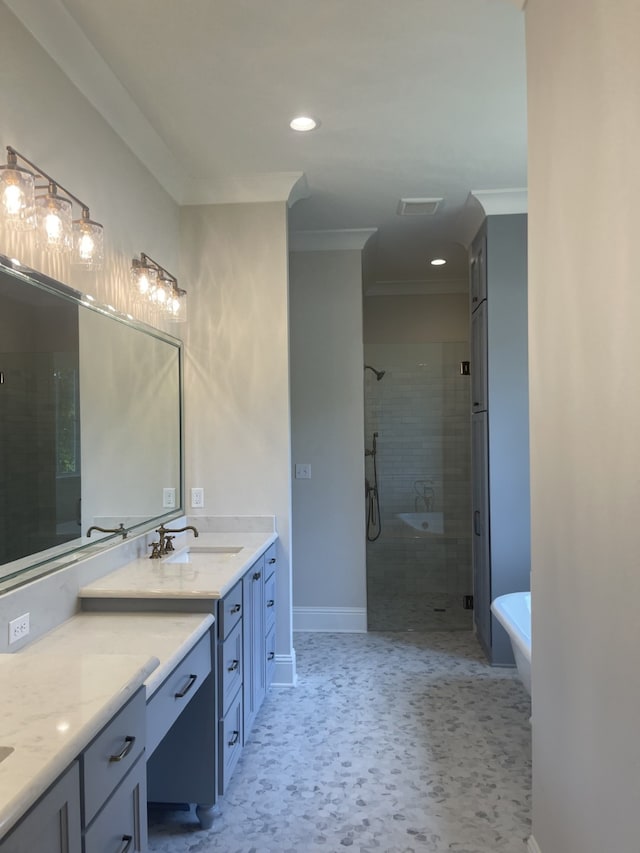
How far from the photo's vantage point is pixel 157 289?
9.23ft

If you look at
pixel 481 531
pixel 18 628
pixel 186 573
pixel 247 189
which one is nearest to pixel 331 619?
pixel 481 531

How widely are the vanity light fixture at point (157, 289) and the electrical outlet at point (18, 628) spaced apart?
4.91 ft

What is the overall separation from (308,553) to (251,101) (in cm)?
284

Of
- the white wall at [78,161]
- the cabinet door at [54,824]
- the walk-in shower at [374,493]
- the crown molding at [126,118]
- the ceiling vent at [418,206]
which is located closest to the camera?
the cabinet door at [54,824]

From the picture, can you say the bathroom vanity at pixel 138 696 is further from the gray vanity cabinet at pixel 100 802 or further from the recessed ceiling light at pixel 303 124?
the recessed ceiling light at pixel 303 124

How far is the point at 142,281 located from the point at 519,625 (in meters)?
2.31

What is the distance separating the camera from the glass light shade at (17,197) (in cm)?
166

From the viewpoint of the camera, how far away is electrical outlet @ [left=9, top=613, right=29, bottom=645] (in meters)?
1.68

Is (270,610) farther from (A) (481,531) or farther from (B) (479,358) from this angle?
(B) (479,358)

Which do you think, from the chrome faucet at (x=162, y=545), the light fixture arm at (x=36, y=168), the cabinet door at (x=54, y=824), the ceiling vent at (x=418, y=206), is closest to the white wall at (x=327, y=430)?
the ceiling vent at (x=418, y=206)

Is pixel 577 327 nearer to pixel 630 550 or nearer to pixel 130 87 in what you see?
pixel 630 550

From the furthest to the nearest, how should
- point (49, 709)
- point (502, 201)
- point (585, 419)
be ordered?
1. point (502, 201)
2. point (585, 419)
3. point (49, 709)

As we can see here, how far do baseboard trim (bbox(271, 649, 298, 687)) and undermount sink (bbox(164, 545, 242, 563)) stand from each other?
2.52 ft

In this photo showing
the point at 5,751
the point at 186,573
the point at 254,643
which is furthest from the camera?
the point at 254,643
